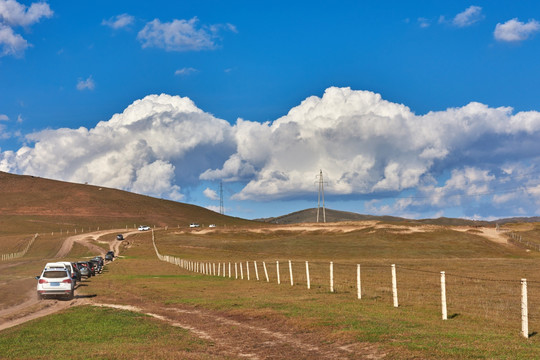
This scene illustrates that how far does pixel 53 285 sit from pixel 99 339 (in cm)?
1930

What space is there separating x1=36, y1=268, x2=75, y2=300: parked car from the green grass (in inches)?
457

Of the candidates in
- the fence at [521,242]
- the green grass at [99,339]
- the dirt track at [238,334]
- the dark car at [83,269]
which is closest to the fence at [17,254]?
the dark car at [83,269]

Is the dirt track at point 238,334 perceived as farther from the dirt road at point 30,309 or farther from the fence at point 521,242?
the fence at point 521,242

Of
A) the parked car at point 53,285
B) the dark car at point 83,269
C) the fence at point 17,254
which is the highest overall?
the parked car at point 53,285

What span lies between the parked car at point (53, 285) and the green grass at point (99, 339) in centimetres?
1161

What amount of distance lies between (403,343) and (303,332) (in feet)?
14.3

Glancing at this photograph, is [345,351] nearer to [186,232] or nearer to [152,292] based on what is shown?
[152,292]

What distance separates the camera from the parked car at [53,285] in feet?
121

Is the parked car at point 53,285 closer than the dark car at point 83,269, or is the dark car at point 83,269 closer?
the parked car at point 53,285

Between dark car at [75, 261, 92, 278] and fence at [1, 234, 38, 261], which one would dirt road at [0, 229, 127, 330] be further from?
fence at [1, 234, 38, 261]

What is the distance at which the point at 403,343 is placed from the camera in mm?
16281

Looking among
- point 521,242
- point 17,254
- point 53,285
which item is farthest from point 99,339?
point 17,254

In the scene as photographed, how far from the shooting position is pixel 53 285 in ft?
121

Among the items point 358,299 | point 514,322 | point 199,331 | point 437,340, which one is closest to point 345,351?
point 437,340
